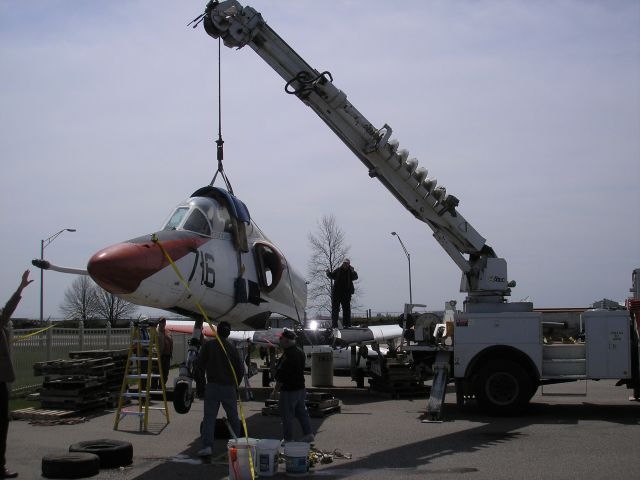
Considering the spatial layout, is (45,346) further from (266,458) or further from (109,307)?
(109,307)

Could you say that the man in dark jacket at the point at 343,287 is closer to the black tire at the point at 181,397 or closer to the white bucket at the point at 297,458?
the black tire at the point at 181,397

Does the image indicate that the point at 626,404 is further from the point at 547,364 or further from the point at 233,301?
the point at 233,301

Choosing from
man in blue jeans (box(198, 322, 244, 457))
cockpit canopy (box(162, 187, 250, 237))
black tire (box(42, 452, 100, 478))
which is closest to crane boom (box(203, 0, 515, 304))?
cockpit canopy (box(162, 187, 250, 237))

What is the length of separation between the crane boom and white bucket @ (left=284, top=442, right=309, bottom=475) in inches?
254

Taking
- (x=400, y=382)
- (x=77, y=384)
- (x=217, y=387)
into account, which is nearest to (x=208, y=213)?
(x=217, y=387)

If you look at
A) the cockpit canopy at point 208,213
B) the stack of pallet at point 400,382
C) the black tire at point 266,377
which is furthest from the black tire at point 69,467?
the black tire at point 266,377

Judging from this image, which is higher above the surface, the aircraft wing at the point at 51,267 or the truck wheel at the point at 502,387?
the aircraft wing at the point at 51,267

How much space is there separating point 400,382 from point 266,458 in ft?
30.2

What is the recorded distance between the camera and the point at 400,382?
17.0m

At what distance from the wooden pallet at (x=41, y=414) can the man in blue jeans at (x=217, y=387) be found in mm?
4977

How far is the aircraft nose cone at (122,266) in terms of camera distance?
8305mm

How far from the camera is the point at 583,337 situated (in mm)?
13773

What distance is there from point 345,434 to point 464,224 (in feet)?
16.3

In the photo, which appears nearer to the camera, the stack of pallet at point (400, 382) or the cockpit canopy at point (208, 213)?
the cockpit canopy at point (208, 213)
